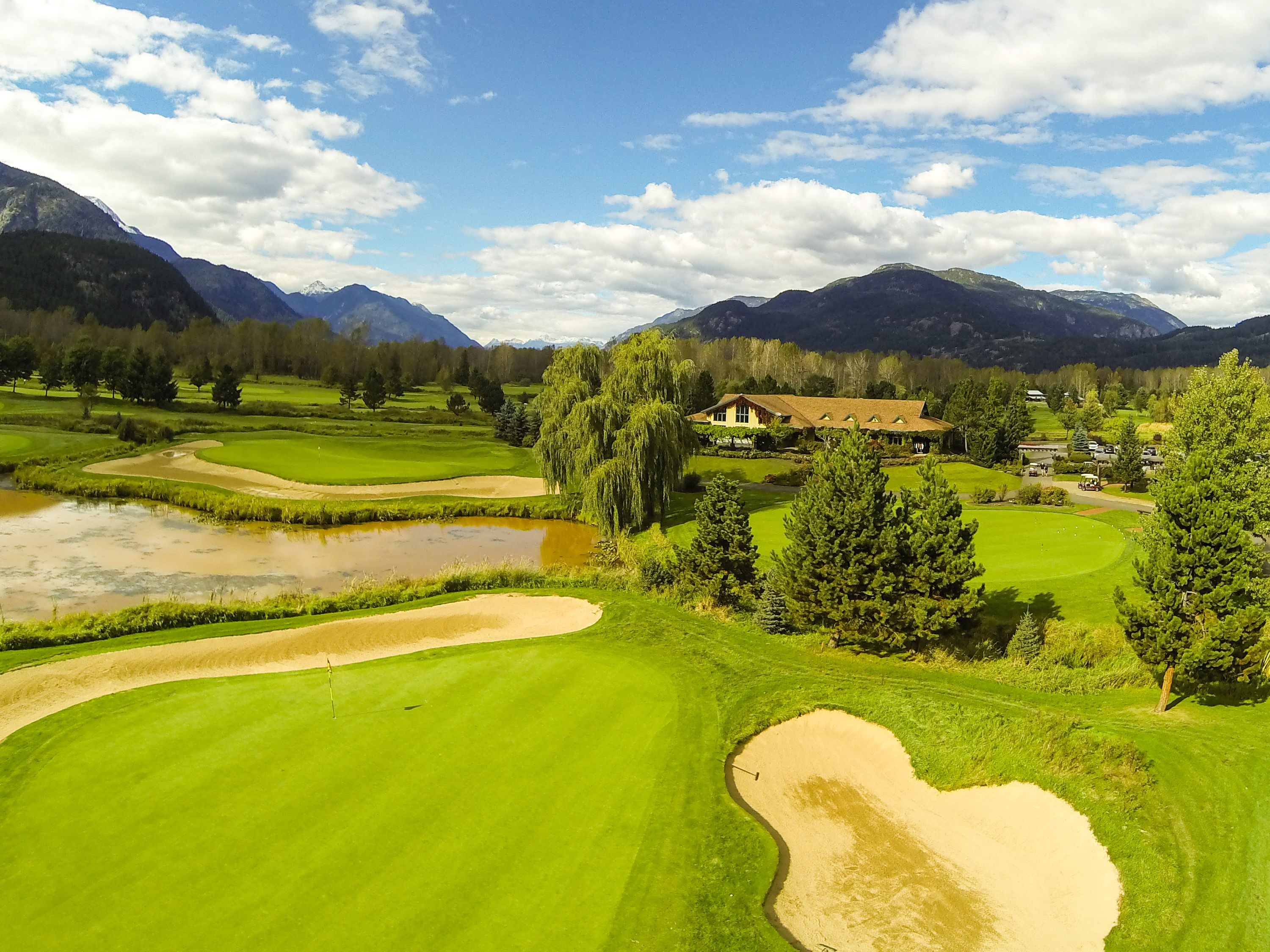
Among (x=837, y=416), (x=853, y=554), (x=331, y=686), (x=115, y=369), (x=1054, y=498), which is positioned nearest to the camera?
(x=331, y=686)

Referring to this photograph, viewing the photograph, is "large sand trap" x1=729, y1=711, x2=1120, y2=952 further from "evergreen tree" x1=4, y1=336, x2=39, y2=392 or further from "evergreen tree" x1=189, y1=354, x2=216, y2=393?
"evergreen tree" x1=4, y1=336, x2=39, y2=392

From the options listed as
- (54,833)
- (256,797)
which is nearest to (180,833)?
(256,797)

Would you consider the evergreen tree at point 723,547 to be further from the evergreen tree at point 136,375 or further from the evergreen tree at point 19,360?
the evergreen tree at point 19,360

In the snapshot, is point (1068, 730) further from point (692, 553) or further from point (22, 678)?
point (22, 678)

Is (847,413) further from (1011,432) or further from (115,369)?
(115,369)

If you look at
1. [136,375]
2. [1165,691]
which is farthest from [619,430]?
[136,375]

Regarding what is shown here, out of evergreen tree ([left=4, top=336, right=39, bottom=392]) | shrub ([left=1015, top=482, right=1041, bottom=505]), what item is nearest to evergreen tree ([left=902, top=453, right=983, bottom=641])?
shrub ([left=1015, top=482, right=1041, bottom=505])

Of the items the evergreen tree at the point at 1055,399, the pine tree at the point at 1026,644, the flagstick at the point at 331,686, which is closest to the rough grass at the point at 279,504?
the flagstick at the point at 331,686
